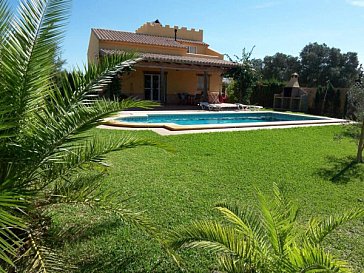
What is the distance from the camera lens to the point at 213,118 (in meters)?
20.4

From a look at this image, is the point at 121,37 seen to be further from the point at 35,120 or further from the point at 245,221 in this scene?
the point at 245,221

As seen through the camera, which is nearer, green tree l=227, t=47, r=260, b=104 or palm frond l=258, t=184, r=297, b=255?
palm frond l=258, t=184, r=297, b=255

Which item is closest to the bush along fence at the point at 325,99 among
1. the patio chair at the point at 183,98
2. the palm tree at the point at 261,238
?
the patio chair at the point at 183,98

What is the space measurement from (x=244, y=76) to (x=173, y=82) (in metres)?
6.63

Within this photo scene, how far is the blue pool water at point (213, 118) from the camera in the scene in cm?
1835

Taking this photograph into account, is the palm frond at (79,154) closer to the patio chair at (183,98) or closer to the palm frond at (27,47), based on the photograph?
the palm frond at (27,47)

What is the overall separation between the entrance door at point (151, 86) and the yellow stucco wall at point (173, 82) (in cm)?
40

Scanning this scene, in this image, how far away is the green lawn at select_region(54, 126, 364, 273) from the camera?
3.71 metres

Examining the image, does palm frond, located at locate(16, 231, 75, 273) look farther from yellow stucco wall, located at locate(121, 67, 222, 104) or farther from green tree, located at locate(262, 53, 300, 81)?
green tree, located at locate(262, 53, 300, 81)

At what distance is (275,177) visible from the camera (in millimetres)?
6844

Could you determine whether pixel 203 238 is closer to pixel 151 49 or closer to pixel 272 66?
pixel 151 49

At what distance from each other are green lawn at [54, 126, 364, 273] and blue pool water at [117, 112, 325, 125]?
726cm

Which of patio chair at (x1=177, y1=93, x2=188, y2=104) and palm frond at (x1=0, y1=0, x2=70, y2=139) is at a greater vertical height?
palm frond at (x1=0, y1=0, x2=70, y2=139)

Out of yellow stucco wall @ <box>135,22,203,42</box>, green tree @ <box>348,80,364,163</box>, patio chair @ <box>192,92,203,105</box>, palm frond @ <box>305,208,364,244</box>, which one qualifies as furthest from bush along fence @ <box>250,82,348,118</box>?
palm frond @ <box>305,208,364,244</box>
